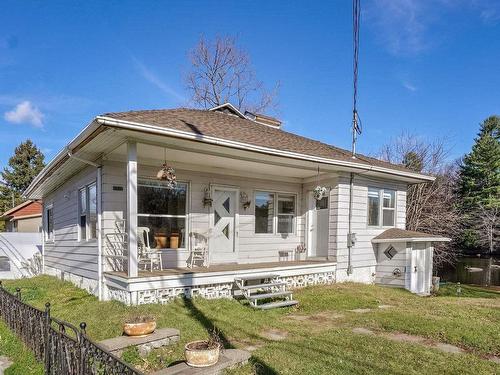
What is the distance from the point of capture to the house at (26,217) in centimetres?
2192

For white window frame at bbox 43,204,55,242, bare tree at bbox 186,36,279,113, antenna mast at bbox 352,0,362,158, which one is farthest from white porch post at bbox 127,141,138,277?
bare tree at bbox 186,36,279,113

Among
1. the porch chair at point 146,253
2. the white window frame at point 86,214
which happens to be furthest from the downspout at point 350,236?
the white window frame at point 86,214

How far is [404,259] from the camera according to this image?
9.47 m

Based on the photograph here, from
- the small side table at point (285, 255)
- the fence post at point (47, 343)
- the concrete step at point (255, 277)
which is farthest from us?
the small side table at point (285, 255)

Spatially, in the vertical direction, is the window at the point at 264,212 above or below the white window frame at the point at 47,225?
above

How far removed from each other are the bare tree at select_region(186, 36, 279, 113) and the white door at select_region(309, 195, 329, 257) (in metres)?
13.1

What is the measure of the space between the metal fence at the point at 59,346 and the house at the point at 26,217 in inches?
766

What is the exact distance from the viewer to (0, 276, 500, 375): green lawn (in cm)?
364

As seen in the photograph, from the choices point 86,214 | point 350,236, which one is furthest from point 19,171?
point 350,236

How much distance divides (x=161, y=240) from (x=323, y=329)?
4.07 m

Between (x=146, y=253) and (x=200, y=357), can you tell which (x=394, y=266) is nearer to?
(x=146, y=253)

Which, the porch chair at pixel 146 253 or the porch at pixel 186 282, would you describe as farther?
the porch chair at pixel 146 253

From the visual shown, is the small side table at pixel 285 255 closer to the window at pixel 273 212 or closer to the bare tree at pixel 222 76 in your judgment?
the window at pixel 273 212

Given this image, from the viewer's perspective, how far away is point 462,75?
52.2 feet
